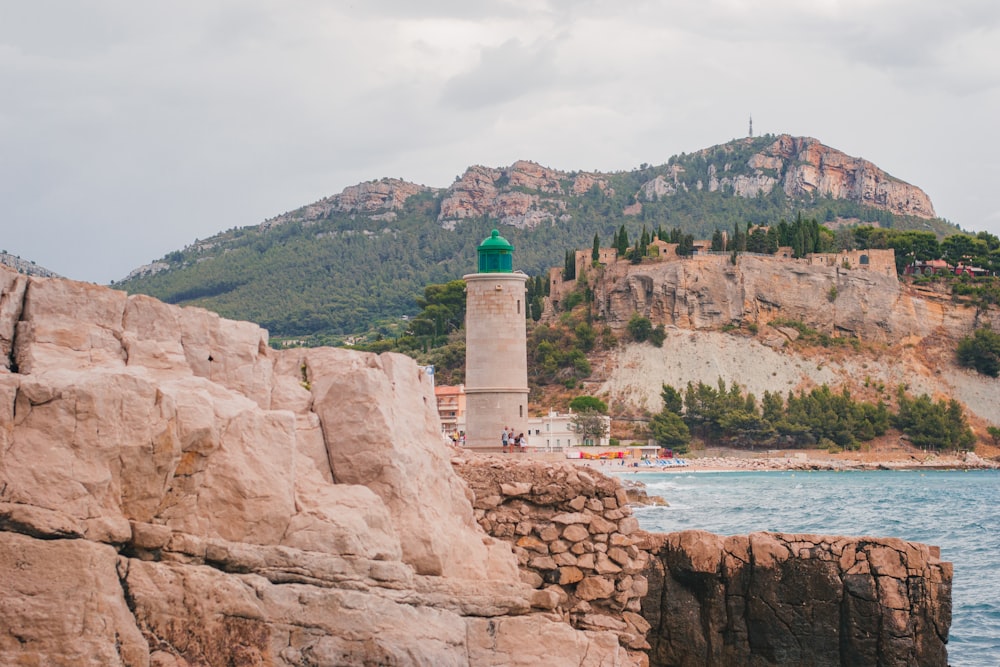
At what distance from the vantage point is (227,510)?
279 inches

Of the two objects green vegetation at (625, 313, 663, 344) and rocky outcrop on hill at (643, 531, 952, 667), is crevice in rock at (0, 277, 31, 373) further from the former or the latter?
green vegetation at (625, 313, 663, 344)

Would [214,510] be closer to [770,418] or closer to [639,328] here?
[770,418]

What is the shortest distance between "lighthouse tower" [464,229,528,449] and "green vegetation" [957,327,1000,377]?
95.3 m

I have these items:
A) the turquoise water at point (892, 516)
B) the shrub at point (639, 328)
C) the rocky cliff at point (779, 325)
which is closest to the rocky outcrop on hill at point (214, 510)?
the turquoise water at point (892, 516)

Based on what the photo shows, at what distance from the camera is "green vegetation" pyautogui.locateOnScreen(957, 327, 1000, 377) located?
108688 mm

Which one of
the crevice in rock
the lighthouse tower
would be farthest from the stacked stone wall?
the lighthouse tower

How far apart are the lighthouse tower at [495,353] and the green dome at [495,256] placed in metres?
1.13

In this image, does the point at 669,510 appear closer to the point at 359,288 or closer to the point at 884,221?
the point at 359,288

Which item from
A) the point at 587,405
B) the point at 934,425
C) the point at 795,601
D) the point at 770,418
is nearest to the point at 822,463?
the point at 770,418

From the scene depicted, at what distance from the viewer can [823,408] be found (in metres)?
102

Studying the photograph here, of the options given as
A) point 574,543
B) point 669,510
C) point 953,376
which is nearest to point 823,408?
point 953,376

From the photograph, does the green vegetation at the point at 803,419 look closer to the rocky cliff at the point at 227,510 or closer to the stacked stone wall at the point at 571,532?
the stacked stone wall at the point at 571,532

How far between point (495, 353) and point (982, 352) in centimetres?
9603

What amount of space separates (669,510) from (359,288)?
129873mm
